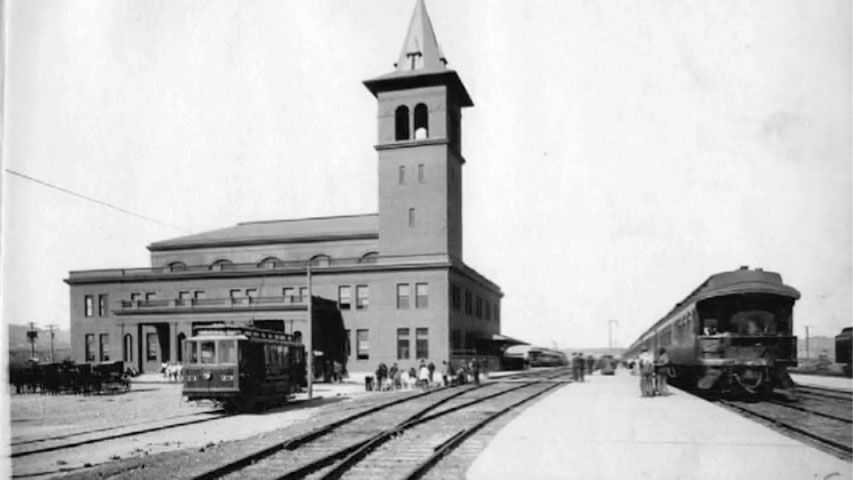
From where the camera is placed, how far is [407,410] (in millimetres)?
21812

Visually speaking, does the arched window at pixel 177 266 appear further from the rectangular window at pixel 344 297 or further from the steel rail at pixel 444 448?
the steel rail at pixel 444 448

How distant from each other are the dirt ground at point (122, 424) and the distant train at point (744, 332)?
1156cm

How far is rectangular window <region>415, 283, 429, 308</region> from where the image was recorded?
48.9 meters

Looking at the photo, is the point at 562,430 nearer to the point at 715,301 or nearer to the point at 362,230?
the point at 715,301

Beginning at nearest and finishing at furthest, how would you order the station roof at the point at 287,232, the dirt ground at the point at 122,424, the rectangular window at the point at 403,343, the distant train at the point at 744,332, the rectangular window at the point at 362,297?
the dirt ground at the point at 122,424
the distant train at the point at 744,332
the rectangular window at the point at 403,343
the rectangular window at the point at 362,297
the station roof at the point at 287,232

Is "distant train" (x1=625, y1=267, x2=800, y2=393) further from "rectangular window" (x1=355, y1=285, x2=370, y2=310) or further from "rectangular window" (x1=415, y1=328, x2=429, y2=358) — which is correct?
"rectangular window" (x1=355, y1=285, x2=370, y2=310)

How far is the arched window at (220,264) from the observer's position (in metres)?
54.2

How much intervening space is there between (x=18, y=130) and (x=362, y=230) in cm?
4421

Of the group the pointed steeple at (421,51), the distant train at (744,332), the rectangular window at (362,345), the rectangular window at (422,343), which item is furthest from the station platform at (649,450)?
the pointed steeple at (421,51)

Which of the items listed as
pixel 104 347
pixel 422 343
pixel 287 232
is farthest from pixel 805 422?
pixel 287 232

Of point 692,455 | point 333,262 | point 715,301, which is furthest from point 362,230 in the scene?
point 692,455

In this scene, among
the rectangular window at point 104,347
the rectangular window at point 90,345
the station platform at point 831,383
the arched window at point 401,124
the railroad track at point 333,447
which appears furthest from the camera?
the arched window at point 401,124

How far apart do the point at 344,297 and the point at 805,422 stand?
37.7 m

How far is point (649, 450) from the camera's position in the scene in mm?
12094
